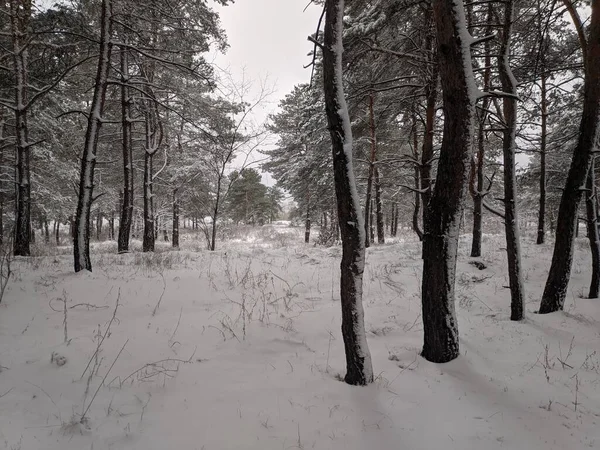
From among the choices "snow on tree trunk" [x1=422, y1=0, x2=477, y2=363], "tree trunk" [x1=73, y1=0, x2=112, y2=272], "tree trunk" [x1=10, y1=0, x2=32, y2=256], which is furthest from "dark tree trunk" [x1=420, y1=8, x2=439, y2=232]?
"tree trunk" [x1=10, y1=0, x2=32, y2=256]

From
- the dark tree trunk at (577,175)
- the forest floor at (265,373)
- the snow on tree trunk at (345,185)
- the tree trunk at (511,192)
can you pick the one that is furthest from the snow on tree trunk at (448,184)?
the dark tree trunk at (577,175)

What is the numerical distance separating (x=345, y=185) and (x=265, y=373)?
2176 mm

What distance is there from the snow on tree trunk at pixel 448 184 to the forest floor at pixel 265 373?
0.42 metres

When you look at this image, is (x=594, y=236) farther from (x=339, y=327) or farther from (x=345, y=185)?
(x=345, y=185)

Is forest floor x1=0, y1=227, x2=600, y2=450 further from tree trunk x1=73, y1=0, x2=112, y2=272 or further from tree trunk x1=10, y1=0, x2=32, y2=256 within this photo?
tree trunk x1=10, y1=0, x2=32, y2=256

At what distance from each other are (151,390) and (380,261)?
24.0 ft

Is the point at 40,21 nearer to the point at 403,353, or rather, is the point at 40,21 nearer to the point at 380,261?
the point at 403,353

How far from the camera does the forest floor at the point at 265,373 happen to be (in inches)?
86.5

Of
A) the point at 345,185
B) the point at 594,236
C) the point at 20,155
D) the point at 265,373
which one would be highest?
the point at 20,155

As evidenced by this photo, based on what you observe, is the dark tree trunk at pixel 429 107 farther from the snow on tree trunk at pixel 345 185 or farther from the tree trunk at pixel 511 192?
the snow on tree trunk at pixel 345 185

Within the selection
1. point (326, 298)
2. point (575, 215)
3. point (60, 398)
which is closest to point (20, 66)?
point (60, 398)

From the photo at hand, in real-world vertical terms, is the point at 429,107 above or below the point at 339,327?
A: above

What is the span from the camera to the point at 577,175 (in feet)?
16.0

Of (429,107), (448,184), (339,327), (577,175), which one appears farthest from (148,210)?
(577,175)
